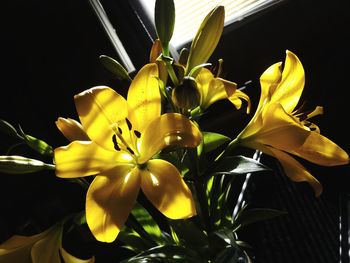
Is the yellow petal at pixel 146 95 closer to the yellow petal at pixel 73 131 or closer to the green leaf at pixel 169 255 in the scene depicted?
the yellow petal at pixel 73 131

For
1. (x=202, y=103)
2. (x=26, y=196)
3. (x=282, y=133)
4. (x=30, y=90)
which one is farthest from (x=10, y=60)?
(x=282, y=133)

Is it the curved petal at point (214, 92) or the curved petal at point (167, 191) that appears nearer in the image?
the curved petal at point (167, 191)

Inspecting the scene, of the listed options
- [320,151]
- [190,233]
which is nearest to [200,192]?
[190,233]

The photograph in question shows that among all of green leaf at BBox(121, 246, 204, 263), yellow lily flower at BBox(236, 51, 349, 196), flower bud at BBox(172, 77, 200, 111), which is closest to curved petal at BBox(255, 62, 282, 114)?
yellow lily flower at BBox(236, 51, 349, 196)

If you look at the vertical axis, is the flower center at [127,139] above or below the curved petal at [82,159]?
below

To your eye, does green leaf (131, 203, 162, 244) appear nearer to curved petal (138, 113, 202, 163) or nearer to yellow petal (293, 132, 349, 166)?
curved petal (138, 113, 202, 163)

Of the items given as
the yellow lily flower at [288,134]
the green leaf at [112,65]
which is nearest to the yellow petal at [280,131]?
the yellow lily flower at [288,134]

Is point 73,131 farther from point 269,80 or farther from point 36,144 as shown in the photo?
point 269,80

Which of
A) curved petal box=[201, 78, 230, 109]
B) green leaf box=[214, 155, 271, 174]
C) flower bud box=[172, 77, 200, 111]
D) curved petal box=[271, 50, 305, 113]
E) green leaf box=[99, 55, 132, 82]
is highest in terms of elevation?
green leaf box=[99, 55, 132, 82]
